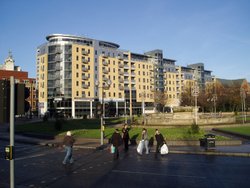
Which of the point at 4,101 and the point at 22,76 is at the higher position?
the point at 22,76

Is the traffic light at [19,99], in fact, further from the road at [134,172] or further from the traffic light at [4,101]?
the road at [134,172]

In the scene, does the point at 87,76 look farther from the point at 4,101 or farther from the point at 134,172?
the point at 4,101

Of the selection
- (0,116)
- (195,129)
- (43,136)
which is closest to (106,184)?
(0,116)

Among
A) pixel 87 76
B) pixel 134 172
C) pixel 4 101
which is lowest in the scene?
pixel 134 172

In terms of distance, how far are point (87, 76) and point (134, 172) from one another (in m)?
81.0

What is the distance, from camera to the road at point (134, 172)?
37.4 ft

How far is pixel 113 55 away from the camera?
102 m

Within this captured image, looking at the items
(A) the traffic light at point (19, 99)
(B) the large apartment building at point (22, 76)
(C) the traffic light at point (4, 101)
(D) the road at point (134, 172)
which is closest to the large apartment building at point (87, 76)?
(B) the large apartment building at point (22, 76)

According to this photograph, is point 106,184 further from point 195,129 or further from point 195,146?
point 195,129

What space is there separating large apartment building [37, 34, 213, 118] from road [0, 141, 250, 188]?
219 feet

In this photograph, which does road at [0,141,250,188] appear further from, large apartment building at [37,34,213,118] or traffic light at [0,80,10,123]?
large apartment building at [37,34,213,118]

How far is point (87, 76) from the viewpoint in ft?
305

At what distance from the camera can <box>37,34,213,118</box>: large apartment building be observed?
295 ft

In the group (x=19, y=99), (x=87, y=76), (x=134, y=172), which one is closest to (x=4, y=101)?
(x=19, y=99)
